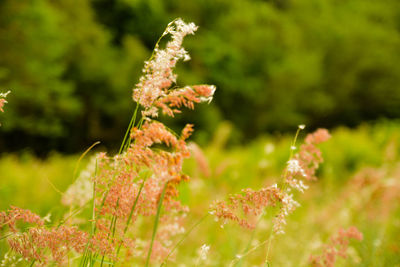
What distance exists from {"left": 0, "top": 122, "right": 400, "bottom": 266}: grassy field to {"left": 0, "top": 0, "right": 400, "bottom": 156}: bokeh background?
2357mm

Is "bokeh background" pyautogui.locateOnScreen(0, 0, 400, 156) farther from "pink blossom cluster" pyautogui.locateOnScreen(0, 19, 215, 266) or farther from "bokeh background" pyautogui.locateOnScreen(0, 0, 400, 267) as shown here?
"pink blossom cluster" pyautogui.locateOnScreen(0, 19, 215, 266)

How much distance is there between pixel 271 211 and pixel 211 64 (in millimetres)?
13756

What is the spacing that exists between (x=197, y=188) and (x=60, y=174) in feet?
5.87

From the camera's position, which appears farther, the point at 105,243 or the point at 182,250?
the point at 182,250

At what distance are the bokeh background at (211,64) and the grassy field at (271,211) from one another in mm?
2357

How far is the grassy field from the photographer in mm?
2286

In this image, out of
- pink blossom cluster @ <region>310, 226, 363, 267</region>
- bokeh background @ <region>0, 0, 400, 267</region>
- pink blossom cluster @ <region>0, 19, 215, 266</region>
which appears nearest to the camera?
pink blossom cluster @ <region>0, 19, 215, 266</region>

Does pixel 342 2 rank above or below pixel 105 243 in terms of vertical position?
above

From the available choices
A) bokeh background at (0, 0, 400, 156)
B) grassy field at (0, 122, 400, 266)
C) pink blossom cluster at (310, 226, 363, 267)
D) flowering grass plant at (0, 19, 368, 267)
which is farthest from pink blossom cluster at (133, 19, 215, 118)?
bokeh background at (0, 0, 400, 156)

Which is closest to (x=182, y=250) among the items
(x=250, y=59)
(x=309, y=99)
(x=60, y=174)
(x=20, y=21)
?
(x=60, y=174)

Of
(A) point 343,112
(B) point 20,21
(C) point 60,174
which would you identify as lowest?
(C) point 60,174

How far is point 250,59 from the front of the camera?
60.0 feet

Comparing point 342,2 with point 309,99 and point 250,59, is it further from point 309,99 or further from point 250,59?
point 250,59

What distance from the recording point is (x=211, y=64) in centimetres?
1593
